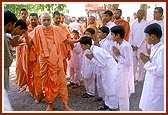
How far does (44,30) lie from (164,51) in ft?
5.69

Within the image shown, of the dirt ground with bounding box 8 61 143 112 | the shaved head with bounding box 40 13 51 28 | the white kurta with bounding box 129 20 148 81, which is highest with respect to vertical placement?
the shaved head with bounding box 40 13 51 28

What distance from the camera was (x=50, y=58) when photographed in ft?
13.0

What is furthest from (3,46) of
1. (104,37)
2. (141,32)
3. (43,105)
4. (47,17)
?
(141,32)

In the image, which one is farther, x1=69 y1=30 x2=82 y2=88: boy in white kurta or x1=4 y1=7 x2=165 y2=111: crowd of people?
x1=69 y1=30 x2=82 y2=88: boy in white kurta

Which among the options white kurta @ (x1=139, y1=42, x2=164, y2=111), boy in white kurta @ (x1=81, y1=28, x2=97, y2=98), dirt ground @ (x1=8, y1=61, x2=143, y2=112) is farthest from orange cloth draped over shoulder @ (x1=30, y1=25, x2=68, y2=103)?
white kurta @ (x1=139, y1=42, x2=164, y2=111)

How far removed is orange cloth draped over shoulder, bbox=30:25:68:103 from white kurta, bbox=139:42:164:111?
1.32 meters

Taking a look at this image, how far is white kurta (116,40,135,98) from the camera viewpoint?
3.49 m

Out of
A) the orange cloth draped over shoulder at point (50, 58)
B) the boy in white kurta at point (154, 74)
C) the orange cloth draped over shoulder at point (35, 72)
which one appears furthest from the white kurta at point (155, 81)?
the orange cloth draped over shoulder at point (35, 72)

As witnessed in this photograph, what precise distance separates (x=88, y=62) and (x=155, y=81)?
187cm

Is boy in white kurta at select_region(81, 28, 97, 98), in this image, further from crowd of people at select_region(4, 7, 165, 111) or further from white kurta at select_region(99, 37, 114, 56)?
white kurta at select_region(99, 37, 114, 56)

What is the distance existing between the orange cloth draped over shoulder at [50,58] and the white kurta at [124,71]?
0.84 m

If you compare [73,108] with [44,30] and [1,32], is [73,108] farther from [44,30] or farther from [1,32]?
[1,32]

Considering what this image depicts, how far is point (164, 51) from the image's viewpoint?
285 centimetres

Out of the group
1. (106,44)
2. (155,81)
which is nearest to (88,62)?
(106,44)
